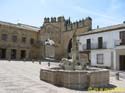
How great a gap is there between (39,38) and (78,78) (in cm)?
3138

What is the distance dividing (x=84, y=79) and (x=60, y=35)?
2976 centimetres

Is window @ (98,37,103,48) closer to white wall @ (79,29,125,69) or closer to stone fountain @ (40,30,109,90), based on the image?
white wall @ (79,29,125,69)

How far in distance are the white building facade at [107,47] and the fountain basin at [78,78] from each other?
12.7 m

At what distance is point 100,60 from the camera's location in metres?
24.2

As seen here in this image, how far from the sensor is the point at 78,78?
29.0ft

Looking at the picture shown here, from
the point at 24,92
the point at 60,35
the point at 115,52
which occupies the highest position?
the point at 60,35

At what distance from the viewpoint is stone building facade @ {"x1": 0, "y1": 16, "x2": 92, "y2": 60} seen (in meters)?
33.2

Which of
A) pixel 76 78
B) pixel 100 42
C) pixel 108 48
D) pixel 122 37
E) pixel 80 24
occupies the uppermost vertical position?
pixel 80 24

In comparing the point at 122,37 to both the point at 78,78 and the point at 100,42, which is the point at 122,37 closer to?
the point at 100,42

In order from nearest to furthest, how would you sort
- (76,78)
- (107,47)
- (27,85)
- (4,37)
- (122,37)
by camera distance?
(76,78), (27,85), (122,37), (107,47), (4,37)

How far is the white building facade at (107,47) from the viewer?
70.9 ft

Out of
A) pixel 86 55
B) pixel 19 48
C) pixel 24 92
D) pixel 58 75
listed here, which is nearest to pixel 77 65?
pixel 58 75

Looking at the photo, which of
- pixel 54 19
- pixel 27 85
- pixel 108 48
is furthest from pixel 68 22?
pixel 27 85

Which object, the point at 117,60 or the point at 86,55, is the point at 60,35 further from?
the point at 117,60
